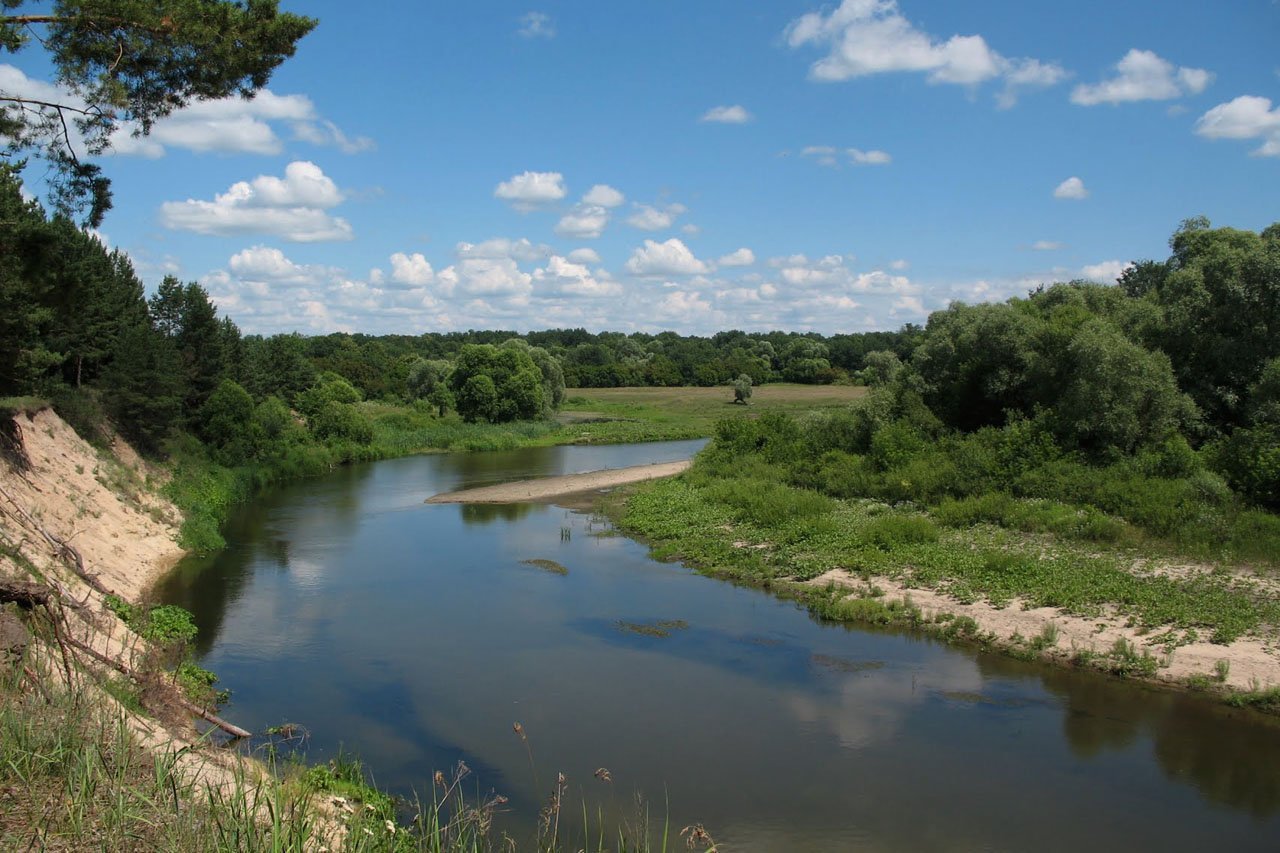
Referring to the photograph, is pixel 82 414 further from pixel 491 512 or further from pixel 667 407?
pixel 667 407

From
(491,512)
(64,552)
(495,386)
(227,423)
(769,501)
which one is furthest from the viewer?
(495,386)

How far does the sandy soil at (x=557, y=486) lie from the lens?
131 ft

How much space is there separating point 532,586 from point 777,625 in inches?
276

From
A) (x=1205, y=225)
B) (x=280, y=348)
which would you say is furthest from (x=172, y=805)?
(x=280, y=348)

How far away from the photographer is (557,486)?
1700 inches

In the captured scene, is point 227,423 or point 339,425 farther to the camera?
point 339,425

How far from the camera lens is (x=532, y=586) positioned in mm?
23797

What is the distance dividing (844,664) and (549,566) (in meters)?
10.9

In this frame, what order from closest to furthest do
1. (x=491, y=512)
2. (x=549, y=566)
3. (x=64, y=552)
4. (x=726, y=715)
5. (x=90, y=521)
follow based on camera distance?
(x=726, y=715)
(x=64, y=552)
(x=90, y=521)
(x=549, y=566)
(x=491, y=512)

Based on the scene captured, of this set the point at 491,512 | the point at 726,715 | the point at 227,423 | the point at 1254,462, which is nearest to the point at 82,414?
the point at 227,423

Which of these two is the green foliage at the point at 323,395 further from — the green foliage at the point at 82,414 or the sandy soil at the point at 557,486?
the green foliage at the point at 82,414

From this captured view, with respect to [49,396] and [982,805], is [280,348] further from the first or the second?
[982,805]

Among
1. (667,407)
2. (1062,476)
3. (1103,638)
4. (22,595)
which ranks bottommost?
(1103,638)

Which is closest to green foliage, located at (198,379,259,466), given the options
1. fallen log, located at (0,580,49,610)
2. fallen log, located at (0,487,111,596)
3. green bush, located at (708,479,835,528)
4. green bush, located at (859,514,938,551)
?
fallen log, located at (0,487,111,596)
